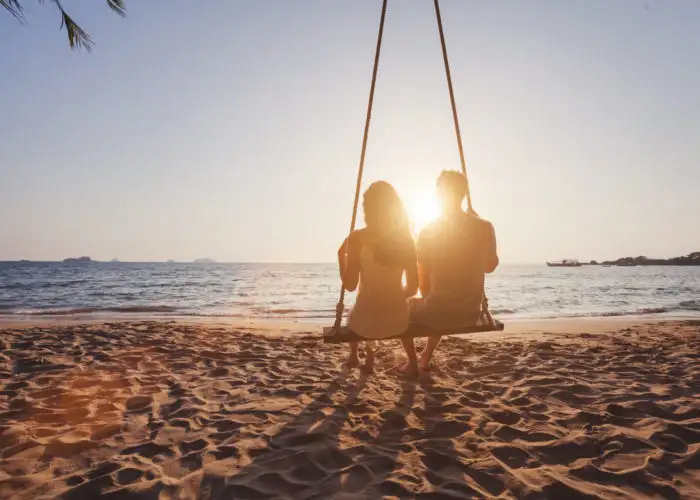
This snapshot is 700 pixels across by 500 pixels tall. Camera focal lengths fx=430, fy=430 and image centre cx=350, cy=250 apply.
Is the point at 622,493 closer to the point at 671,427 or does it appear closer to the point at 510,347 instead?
the point at 671,427

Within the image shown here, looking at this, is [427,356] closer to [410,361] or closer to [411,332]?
[410,361]

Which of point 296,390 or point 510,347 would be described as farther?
point 510,347

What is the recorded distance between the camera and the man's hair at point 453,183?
385 cm

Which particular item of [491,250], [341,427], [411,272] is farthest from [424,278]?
[341,427]

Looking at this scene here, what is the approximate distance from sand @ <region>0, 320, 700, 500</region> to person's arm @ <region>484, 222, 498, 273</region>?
1.17 m

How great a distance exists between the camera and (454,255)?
3.79 metres

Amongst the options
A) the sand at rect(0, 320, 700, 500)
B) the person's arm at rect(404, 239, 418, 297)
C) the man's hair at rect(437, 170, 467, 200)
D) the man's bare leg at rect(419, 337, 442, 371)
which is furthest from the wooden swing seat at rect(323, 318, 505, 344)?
the man's hair at rect(437, 170, 467, 200)

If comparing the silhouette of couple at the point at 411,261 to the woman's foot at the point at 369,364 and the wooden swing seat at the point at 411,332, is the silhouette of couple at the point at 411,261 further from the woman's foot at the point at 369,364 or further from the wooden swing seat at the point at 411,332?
the woman's foot at the point at 369,364

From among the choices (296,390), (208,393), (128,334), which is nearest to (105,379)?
(208,393)

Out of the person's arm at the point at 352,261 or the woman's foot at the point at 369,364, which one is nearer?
the person's arm at the point at 352,261

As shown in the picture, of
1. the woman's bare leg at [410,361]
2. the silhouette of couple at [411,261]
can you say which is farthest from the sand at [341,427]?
the silhouette of couple at [411,261]

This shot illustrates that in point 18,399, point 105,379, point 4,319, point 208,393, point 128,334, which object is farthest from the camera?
point 4,319

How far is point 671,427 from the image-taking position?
3029 mm

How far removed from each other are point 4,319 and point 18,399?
9917 mm
